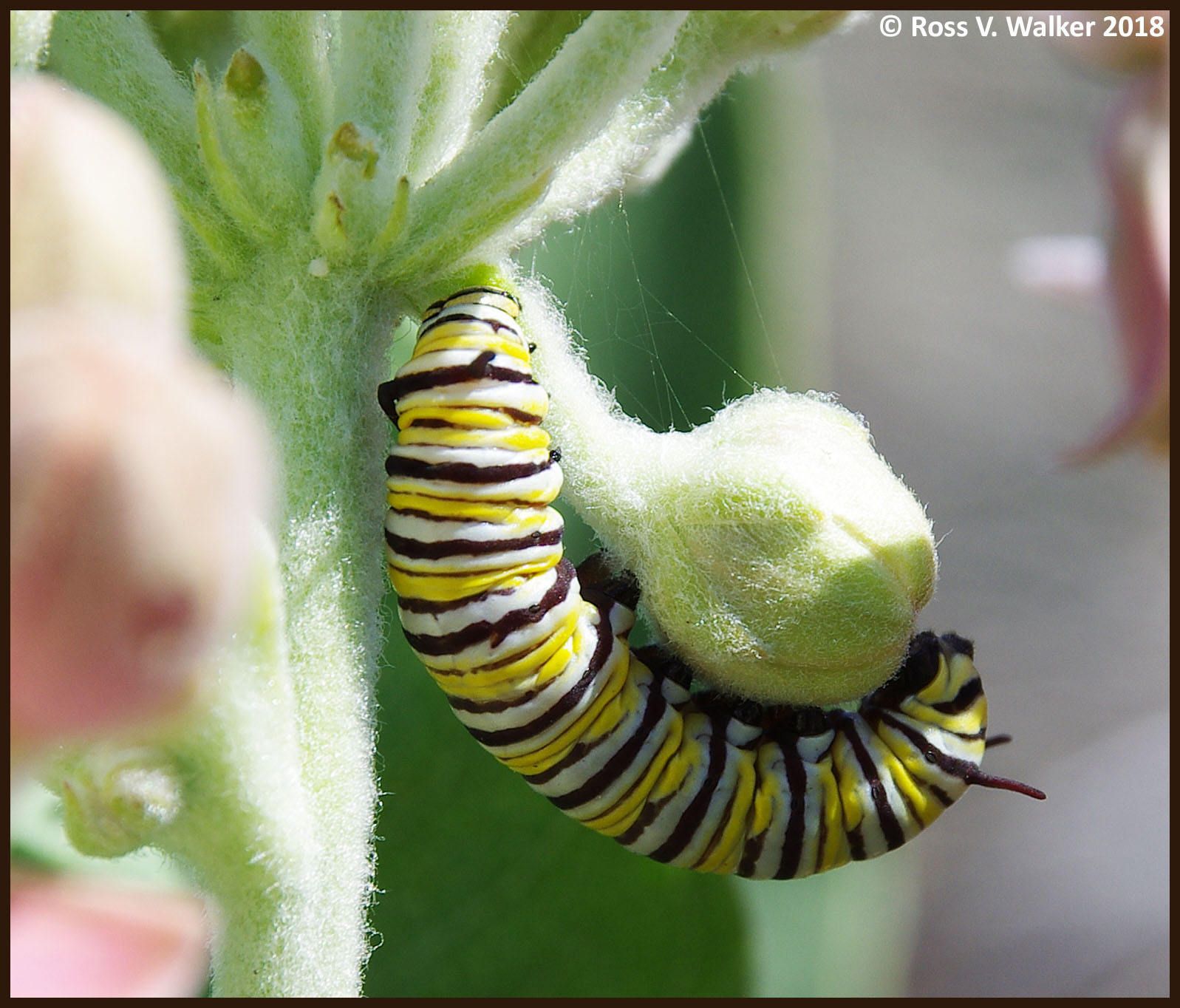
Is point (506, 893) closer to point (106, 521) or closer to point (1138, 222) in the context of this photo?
point (1138, 222)

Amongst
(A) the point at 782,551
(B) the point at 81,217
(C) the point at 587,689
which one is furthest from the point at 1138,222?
(B) the point at 81,217

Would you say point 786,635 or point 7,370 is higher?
point 786,635

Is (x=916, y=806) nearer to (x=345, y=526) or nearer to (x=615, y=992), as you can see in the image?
(x=615, y=992)

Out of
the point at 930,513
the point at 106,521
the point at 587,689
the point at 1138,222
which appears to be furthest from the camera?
the point at 930,513

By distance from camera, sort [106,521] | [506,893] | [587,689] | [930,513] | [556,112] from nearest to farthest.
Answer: [106,521]
[556,112]
[587,689]
[506,893]
[930,513]

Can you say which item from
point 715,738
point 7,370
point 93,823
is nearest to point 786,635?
point 715,738

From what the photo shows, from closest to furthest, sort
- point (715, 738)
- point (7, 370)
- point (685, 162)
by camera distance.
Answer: point (7, 370) → point (715, 738) → point (685, 162)
